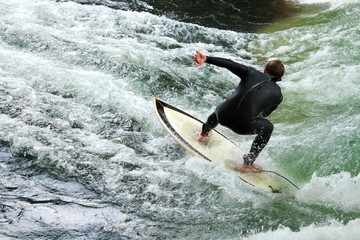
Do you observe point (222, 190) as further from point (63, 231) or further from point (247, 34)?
point (247, 34)

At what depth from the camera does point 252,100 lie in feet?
21.9

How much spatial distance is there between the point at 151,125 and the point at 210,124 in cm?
128

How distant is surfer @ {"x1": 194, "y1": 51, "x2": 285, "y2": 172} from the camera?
6578 millimetres

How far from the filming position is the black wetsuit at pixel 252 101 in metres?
6.60

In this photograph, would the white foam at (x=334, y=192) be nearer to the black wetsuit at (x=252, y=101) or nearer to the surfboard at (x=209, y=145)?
the surfboard at (x=209, y=145)

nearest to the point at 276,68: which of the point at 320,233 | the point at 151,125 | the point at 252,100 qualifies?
the point at 252,100

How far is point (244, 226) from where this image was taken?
5.95 metres

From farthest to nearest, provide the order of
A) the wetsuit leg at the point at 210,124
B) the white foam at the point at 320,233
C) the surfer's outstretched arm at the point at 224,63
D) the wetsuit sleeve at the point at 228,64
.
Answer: the wetsuit leg at the point at 210,124 < the wetsuit sleeve at the point at 228,64 < the surfer's outstretched arm at the point at 224,63 < the white foam at the point at 320,233

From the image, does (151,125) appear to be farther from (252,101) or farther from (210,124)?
(252,101)

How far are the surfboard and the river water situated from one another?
157 mm

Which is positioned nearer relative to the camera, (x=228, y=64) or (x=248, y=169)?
(x=228, y=64)

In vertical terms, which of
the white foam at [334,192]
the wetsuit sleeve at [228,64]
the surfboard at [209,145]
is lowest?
the surfboard at [209,145]

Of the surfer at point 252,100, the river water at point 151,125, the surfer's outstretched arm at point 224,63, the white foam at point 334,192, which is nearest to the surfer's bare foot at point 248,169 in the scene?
the surfer at point 252,100

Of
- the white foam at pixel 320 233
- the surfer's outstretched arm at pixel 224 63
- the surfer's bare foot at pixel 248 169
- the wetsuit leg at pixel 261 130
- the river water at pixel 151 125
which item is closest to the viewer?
the white foam at pixel 320 233
